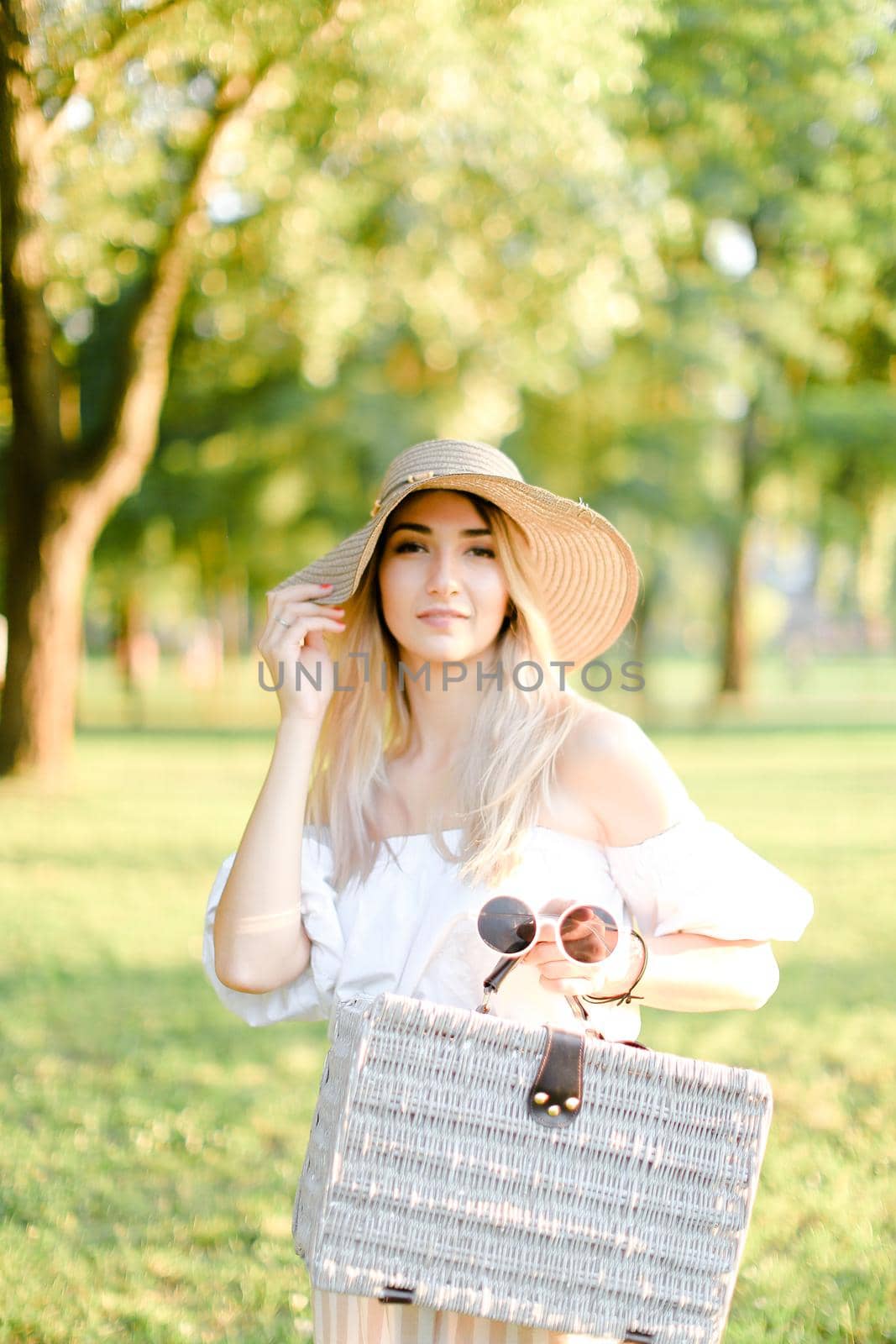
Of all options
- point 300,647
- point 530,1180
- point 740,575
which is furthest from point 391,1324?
point 740,575

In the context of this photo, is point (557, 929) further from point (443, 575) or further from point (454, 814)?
point (443, 575)

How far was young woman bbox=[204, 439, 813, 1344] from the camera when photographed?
1970 mm

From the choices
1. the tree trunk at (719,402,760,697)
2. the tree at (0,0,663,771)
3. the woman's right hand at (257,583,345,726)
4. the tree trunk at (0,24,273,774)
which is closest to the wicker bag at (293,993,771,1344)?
the woman's right hand at (257,583,345,726)

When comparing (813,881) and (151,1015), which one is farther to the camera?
(813,881)

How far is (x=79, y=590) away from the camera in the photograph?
1198cm

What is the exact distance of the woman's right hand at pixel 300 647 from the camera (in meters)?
2.25

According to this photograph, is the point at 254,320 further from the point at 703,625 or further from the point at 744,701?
the point at 703,625

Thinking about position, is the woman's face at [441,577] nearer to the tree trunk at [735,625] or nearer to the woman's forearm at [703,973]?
the woman's forearm at [703,973]

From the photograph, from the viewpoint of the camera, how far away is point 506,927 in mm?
1689

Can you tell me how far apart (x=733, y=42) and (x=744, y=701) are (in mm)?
15225

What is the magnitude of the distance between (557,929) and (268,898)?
2.02ft

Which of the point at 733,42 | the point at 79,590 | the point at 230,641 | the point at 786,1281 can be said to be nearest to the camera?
the point at 786,1281

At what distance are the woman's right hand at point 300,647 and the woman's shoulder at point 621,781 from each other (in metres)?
0.46

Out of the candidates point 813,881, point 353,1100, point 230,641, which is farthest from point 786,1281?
point 230,641
